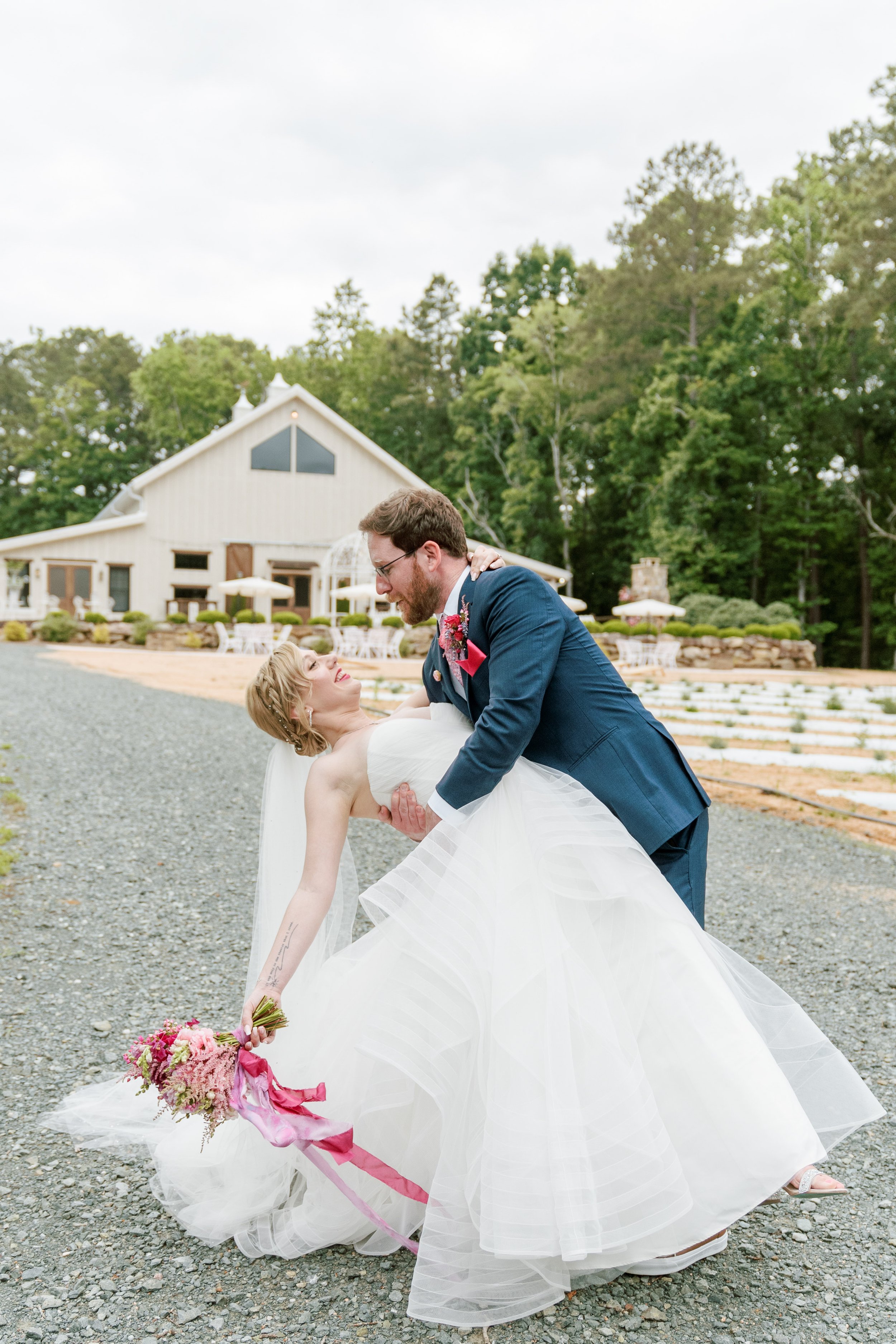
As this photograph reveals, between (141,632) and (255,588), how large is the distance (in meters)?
3.41

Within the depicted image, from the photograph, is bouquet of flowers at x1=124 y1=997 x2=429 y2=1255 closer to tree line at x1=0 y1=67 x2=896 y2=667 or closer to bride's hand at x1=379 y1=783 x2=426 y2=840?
bride's hand at x1=379 y1=783 x2=426 y2=840

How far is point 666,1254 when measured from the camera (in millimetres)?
2240

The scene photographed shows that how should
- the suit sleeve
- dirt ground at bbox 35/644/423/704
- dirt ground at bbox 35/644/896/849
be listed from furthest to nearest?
dirt ground at bbox 35/644/423/704, dirt ground at bbox 35/644/896/849, the suit sleeve

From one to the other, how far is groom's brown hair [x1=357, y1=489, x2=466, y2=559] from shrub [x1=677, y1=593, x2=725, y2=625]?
27.3 metres

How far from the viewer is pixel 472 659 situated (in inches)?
98.0

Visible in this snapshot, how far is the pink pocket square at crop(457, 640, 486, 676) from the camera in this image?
97.2 inches

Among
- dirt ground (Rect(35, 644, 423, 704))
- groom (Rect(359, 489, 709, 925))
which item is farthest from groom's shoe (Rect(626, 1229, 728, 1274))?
dirt ground (Rect(35, 644, 423, 704))

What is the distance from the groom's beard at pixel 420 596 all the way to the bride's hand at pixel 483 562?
110 millimetres

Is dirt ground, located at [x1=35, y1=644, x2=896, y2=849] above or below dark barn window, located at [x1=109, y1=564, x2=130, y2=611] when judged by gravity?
below

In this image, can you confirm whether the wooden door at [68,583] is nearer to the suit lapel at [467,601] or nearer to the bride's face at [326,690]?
the bride's face at [326,690]

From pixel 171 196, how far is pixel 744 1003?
43.5 m

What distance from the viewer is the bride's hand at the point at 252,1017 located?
7.89 ft

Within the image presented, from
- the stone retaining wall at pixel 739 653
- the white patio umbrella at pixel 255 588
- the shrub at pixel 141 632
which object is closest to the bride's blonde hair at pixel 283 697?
the stone retaining wall at pixel 739 653

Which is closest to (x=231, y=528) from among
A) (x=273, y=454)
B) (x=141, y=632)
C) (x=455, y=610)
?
(x=273, y=454)
